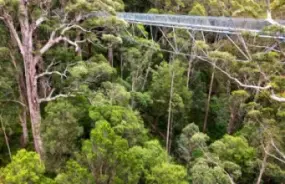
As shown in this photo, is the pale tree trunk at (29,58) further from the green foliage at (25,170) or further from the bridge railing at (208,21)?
the bridge railing at (208,21)

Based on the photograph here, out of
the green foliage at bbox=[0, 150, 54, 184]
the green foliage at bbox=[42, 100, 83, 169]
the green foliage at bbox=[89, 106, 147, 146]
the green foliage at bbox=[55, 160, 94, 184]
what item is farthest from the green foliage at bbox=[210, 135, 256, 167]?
the green foliage at bbox=[0, 150, 54, 184]

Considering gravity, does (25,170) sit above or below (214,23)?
below

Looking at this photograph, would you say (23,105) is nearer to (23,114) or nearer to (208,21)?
(23,114)

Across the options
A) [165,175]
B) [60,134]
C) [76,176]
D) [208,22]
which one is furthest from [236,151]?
[76,176]

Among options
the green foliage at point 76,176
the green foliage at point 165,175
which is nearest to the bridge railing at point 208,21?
the green foliage at point 165,175

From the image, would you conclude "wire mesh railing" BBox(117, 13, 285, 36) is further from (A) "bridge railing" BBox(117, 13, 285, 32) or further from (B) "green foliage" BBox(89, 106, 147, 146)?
(B) "green foliage" BBox(89, 106, 147, 146)

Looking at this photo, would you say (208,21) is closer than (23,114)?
No
